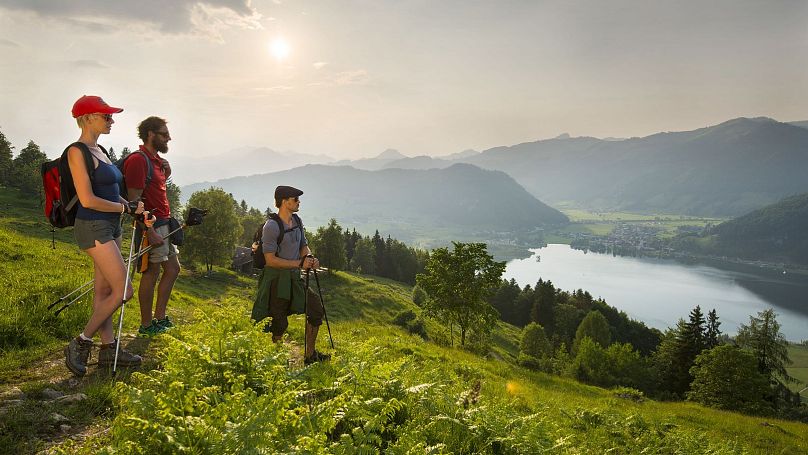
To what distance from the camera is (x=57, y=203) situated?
5.70 metres

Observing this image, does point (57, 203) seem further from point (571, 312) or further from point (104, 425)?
point (571, 312)

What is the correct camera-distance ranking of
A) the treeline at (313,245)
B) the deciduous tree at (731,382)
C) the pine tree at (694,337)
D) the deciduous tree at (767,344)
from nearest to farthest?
the deciduous tree at (731,382)
the treeline at (313,245)
the deciduous tree at (767,344)
the pine tree at (694,337)

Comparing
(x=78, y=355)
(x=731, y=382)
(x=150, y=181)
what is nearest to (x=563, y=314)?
(x=731, y=382)

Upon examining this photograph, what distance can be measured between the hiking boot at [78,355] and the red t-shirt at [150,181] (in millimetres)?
2702

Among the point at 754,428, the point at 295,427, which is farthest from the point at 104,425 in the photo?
the point at 754,428

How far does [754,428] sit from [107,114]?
22.3m

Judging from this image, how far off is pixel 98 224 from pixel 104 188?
556 mm

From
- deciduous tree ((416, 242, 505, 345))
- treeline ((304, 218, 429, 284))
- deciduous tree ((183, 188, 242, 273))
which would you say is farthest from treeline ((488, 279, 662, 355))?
deciduous tree ((183, 188, 242, 273))

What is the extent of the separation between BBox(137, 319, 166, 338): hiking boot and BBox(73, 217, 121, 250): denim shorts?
244 centimetres

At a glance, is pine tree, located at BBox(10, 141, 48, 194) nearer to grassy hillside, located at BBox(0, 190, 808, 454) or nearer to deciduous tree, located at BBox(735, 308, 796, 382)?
grassy hillside, located at BBox(0, 190, 808, 454)

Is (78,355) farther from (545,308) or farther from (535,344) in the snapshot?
(545,308)

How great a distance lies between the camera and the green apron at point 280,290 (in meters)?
7.55

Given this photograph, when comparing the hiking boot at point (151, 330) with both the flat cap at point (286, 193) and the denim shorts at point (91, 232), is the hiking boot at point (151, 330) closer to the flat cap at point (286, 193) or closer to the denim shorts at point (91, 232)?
the denim shorts at point (91, 232)

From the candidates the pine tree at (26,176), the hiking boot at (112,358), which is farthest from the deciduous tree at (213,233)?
the hiking boot at (112,358)
